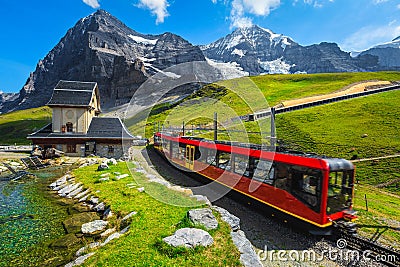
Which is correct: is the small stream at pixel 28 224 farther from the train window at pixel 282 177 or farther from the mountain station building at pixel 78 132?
the mountain station building at pixel 78 132

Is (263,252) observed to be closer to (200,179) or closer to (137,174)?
(200,179)

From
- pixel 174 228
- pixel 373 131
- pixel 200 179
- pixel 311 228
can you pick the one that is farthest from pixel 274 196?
pixel 373 131

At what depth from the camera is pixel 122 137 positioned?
33.8 meters

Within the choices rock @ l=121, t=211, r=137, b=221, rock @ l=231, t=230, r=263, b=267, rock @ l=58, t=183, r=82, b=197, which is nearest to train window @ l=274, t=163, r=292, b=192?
rock @ l=231, t=230, r=263, b=267

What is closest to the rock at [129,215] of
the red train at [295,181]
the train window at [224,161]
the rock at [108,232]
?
the rock at [108,232]

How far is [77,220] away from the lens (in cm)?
1029

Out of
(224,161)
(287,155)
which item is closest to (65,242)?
(224,161)

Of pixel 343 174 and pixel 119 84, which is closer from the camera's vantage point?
pixel 343 174

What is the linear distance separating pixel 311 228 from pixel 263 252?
7.17 ft

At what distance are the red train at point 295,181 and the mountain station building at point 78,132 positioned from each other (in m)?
24.8

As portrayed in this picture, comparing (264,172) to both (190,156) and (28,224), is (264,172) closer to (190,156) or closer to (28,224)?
(190,156)

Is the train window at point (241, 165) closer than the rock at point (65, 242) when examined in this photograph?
No

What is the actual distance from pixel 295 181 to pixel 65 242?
29.5 feet

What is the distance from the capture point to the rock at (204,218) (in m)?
7.90
